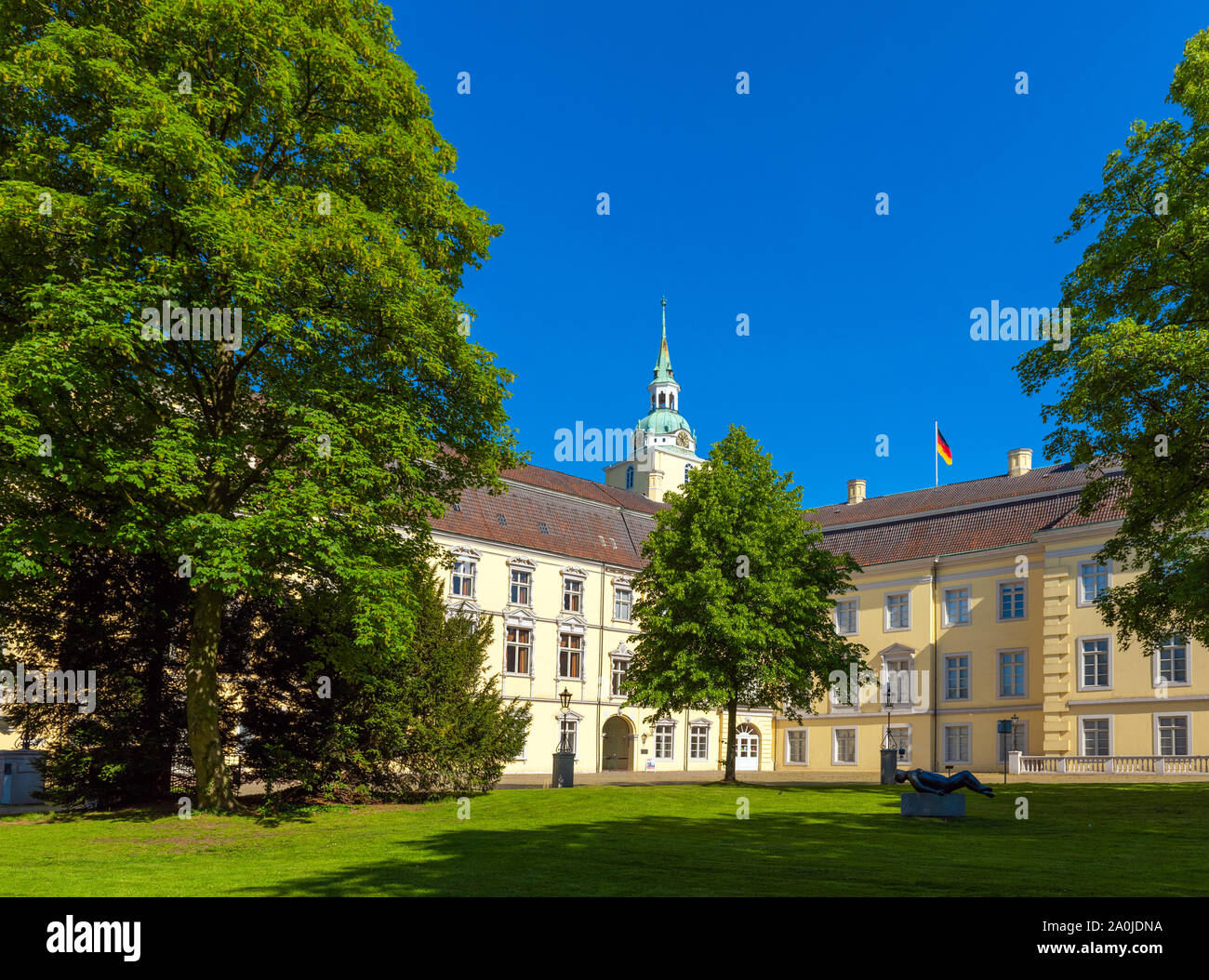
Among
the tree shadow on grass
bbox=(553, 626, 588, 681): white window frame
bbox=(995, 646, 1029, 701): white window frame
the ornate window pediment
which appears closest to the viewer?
the tree shadow on grass

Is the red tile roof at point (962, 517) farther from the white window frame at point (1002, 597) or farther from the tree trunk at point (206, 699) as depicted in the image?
the tree trunk at point (206, 699)

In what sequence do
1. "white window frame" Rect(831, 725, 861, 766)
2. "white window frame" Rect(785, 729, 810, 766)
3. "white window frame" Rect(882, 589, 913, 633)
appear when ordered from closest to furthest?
1. "white window frame" Rect(882, 589, 913, 633)
2. "white window frame" Rect(831, 725, 861, 766)
3. "white window frame" Rect(785, 729, 810, 766)

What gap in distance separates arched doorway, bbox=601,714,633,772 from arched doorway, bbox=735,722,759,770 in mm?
8808

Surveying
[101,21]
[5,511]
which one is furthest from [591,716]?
[101,21]

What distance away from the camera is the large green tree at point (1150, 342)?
19000 mm

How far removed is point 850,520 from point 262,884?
177ft

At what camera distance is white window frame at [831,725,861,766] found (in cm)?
5694

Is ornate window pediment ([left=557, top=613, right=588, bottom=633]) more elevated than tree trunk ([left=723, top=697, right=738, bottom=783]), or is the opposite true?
ornate window pediment ([left=557, top=613, right=588, bottom=633])

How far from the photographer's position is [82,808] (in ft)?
74.5

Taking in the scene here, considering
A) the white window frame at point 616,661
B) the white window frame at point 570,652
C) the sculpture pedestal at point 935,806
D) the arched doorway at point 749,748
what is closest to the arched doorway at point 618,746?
the white window frame at point 616,661

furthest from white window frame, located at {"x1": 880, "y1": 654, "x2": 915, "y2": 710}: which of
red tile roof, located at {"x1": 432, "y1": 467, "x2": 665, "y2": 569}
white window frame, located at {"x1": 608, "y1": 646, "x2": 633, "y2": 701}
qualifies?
red tile roof, located at {"x1": 432, "y1": 467, "x2": 665, "y2": 569}

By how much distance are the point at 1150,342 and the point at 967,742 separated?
38.0 m

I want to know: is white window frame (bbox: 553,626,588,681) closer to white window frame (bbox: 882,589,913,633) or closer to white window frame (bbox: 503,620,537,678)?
white window frame (bbox: 503,620,537,678)
